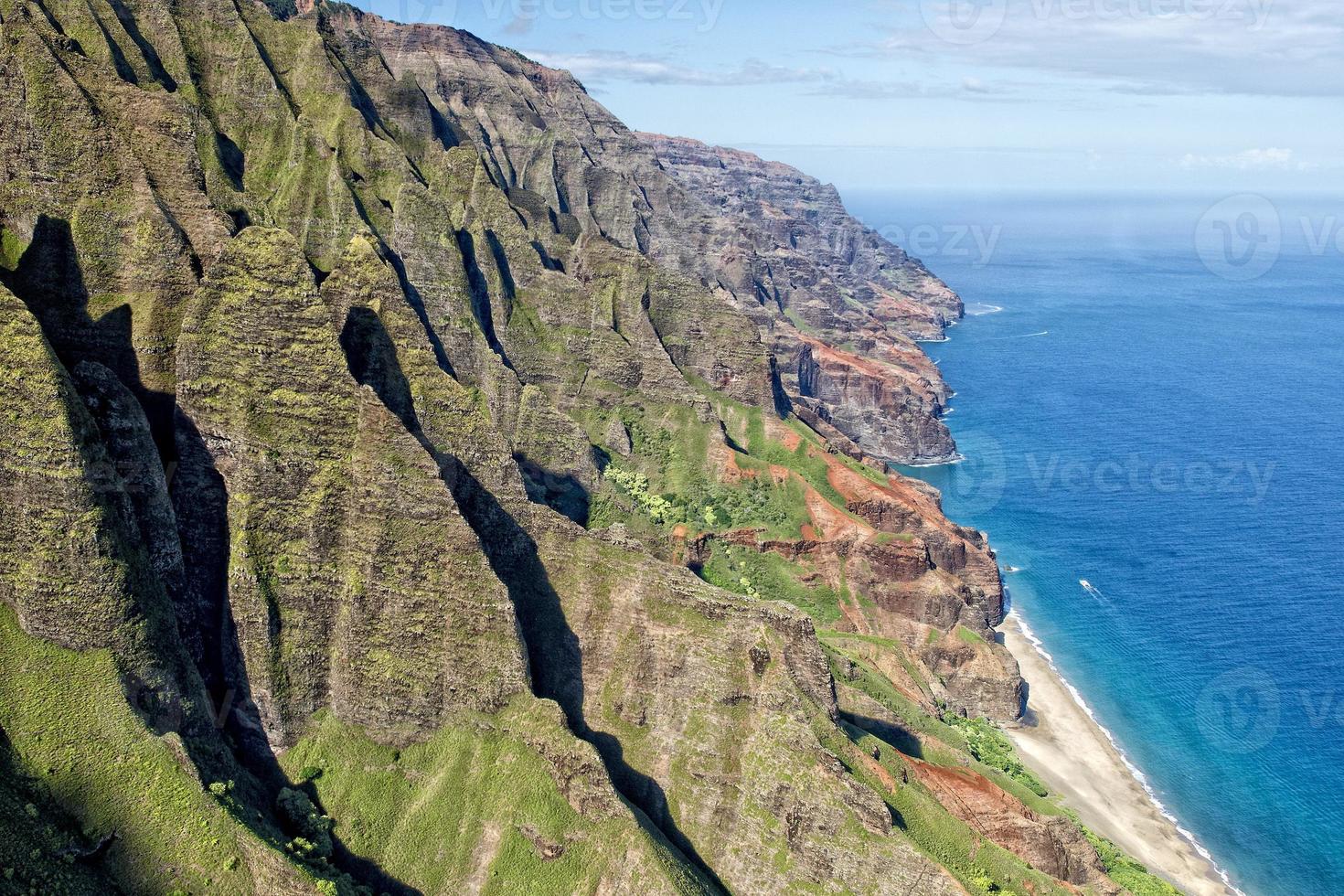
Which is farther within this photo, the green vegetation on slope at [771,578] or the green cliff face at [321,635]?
the green vegetation on slope at [771,578]

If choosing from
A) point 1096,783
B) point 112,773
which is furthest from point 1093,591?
point 112,773

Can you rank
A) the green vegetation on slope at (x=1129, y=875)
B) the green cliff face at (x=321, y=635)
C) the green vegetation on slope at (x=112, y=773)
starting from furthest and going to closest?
1. the green vegetation on slope at (x=1129, y=875)
2. the green cliff face at (x=321, y=635)
3. the green vegetation on slope at (x=112, y=773)

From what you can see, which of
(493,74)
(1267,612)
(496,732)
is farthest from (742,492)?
(493,74)

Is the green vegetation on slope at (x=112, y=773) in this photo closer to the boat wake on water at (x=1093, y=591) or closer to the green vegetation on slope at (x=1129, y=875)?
the green vegetation on slope at (x=1129, y=875)

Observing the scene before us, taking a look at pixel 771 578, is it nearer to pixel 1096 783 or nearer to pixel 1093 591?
pixel 1096 783

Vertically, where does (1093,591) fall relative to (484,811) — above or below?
below

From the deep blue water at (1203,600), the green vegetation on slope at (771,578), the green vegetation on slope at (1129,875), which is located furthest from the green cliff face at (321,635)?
the deep blue water at (1203,600)

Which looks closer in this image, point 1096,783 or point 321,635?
point 321,635

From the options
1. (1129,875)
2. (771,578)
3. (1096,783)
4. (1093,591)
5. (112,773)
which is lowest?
(1096,783)
